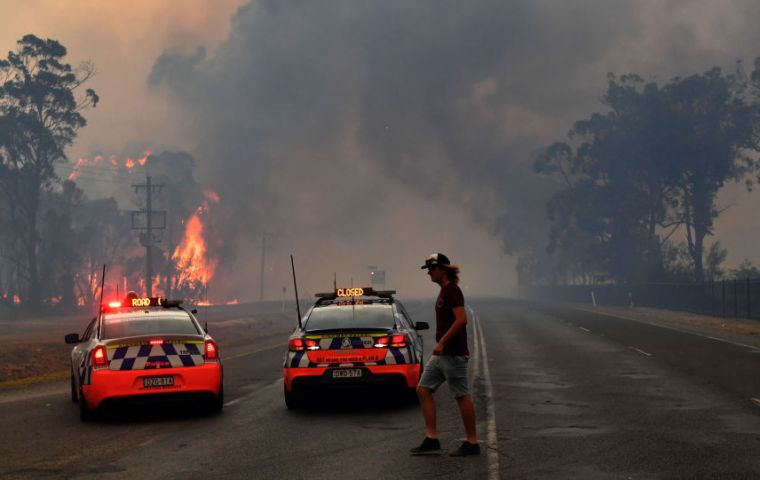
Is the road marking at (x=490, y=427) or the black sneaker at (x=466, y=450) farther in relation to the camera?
the black sneaker at (x=466, y=450)

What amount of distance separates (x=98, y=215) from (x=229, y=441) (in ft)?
327

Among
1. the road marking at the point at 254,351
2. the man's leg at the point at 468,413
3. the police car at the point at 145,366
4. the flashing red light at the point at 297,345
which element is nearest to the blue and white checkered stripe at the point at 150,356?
the police car at the point at 145,366

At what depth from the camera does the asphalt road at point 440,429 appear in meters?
9.07

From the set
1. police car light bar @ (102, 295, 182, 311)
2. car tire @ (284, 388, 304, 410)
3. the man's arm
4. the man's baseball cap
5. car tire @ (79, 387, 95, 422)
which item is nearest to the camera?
the man's arm

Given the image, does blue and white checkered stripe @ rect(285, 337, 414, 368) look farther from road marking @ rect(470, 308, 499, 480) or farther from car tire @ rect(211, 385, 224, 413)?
road marking @ rect(470, 308, 499, 480)

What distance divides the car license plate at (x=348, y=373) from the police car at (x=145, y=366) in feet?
5.15

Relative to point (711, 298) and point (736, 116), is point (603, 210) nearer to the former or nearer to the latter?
point (736, 116)

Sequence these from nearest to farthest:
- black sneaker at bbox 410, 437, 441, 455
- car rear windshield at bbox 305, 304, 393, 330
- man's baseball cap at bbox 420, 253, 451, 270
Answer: man's baseball cap at bbox 420, 253, 451, 270, black sneaker at bbox 410, 437, 441, 455, car rear windshield at bbox 305, 304, 393, 330

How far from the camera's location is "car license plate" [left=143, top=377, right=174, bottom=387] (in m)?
12.6

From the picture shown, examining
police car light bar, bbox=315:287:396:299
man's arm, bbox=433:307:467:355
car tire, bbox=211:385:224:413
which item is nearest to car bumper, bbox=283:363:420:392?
car tire, bbox=211:385:224:413

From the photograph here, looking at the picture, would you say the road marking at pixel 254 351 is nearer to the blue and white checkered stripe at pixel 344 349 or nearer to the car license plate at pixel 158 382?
the blue and white checkered stripe at pixel 344 349

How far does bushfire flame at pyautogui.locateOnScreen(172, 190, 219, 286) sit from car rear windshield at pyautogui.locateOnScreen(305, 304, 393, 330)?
88.3m

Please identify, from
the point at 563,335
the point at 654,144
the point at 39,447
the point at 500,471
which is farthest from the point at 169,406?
the point at 654,144

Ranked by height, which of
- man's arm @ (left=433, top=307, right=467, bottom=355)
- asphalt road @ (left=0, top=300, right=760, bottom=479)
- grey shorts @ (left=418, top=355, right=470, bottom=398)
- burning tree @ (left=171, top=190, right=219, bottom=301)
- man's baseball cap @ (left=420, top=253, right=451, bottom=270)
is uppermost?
burning tree @ (left=171, top=190, right=219, bottom=301)
